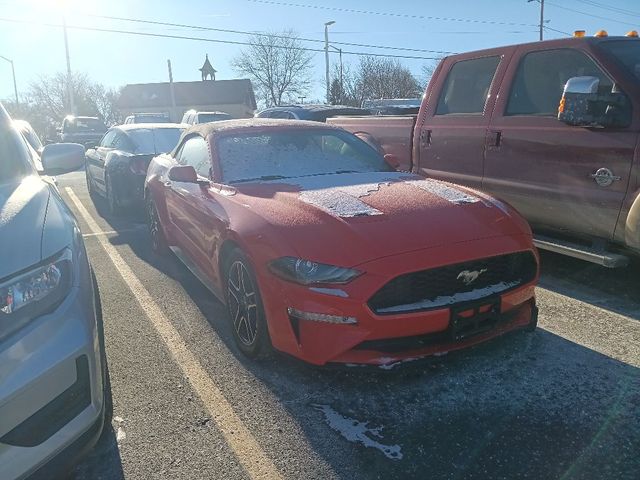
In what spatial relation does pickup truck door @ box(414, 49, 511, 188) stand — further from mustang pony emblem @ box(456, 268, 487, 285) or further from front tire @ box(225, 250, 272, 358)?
front tire @ box(225, 250, 272, 358)

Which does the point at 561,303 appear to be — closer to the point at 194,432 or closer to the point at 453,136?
the point at 453,136

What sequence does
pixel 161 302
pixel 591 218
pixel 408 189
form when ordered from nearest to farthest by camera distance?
1. pixel 408 189
2. pixel 591 218
3. pixel 161 302

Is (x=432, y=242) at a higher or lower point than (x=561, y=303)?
higher

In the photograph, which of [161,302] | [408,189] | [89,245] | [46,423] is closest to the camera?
[46,423]

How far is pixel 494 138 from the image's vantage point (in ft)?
15.9

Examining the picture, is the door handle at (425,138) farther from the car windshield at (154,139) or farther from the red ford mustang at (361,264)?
the car windshield at (154,139)

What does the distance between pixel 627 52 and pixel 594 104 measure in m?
0.72

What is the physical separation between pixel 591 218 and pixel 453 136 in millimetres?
1646

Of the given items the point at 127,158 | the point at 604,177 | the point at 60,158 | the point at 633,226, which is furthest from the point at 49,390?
the point at 127,158

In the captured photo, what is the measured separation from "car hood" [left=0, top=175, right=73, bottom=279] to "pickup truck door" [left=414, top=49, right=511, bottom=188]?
373 cm

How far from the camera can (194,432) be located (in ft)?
8.73

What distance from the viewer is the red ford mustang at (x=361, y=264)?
2.75 m

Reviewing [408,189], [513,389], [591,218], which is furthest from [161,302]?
[591,218]

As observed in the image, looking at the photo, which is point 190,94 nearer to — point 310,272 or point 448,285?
point 310,272
